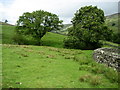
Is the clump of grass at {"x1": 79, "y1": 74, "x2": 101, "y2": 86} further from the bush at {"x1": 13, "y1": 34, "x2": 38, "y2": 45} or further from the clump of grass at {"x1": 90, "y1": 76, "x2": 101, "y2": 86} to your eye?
the bush at {"x1": 13, "y1": 34, "x2": 38, "y2": 45}

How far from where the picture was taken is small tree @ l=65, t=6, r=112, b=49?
40.9m

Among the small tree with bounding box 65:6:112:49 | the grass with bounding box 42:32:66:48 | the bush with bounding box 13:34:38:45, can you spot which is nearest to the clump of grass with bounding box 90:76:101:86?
the small tree with bounding box 65:6:112:49

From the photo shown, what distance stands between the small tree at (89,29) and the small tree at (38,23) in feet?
27.5

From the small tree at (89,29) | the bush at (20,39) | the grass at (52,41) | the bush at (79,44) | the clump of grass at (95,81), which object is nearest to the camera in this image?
the clump of grass at (95,81)

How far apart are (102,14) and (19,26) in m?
29.5

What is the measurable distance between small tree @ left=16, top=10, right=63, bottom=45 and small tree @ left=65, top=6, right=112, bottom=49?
837 centimetres

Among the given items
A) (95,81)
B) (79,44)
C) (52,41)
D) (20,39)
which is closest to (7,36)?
(20,39)

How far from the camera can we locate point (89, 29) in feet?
140

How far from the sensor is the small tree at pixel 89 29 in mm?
40875

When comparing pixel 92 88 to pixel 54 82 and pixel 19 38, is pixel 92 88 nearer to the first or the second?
pixel 54 82

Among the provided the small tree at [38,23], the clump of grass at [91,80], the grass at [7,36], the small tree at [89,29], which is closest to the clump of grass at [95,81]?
the clump of grass at [91,80]

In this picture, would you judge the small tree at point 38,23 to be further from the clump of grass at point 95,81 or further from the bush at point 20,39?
the clump of grass at point 95,81

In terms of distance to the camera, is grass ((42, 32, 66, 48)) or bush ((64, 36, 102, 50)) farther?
grass ((42, 32, 66, 48))

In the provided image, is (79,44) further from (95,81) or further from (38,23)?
(95,81)
